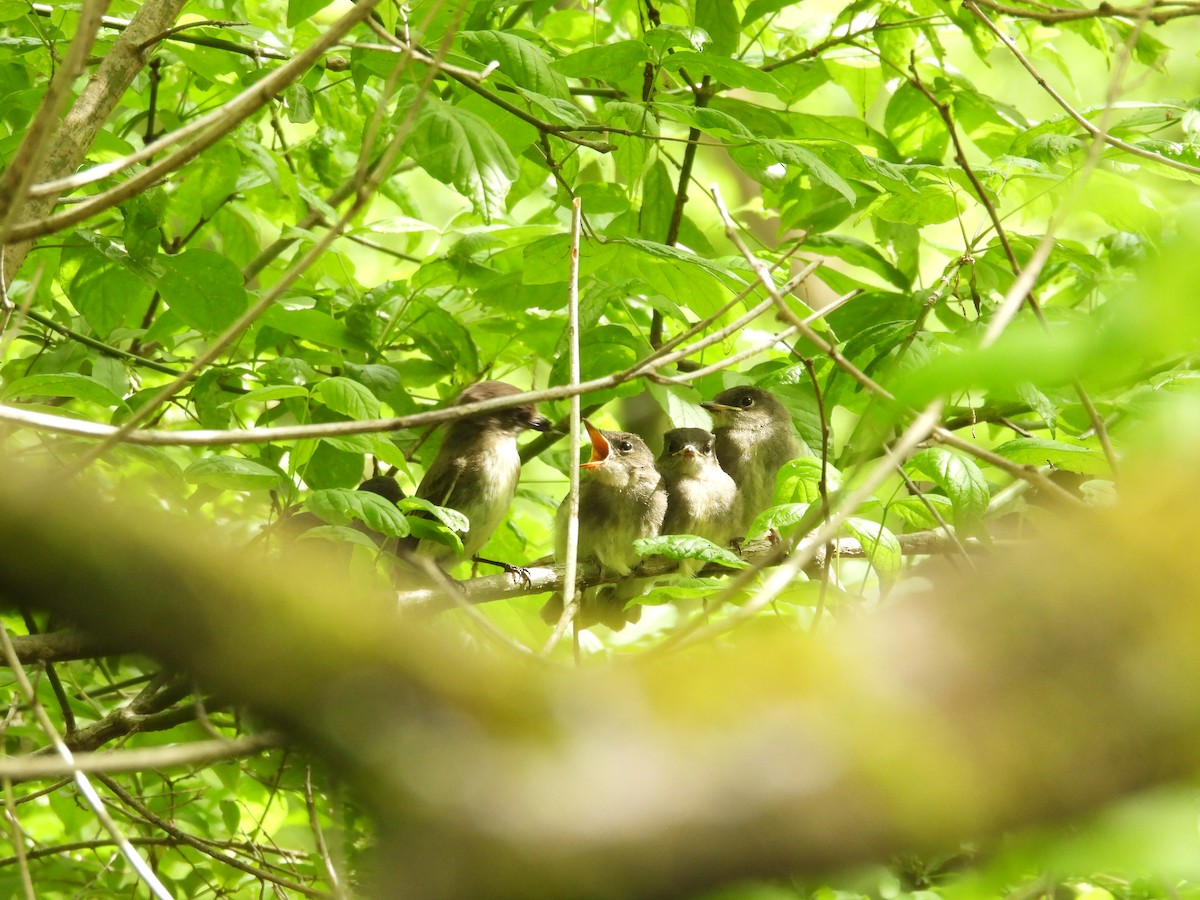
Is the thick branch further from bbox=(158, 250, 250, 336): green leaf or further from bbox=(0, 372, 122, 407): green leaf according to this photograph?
bbox=(0, 372, 122, 407): green leaf

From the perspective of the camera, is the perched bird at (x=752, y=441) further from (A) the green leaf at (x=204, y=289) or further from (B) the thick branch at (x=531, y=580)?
(A) the green leaf at (x=204, y=289)

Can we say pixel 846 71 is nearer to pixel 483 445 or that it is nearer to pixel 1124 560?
pixel 483 445

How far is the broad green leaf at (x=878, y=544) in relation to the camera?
2.78 m

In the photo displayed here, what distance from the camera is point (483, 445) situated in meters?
5.58

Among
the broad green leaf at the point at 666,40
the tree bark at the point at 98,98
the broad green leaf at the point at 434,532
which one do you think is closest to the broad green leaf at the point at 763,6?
the broad green leaf at the point at 666,40

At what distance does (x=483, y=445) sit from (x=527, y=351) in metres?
1.10

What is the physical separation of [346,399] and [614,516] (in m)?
2.21

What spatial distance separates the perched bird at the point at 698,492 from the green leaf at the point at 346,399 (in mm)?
2293

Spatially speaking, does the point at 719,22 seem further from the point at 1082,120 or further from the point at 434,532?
the point at 434,532

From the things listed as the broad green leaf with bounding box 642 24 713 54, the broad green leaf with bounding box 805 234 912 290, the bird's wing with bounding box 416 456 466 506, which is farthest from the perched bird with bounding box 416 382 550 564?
the broad green leaf with bounding box 642 24 713 54

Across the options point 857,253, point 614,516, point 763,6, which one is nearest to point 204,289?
point 763,6

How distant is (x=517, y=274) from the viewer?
3855mm

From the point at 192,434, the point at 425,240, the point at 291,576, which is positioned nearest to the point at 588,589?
the point at 425,240

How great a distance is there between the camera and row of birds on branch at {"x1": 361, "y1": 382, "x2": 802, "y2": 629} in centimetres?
513
